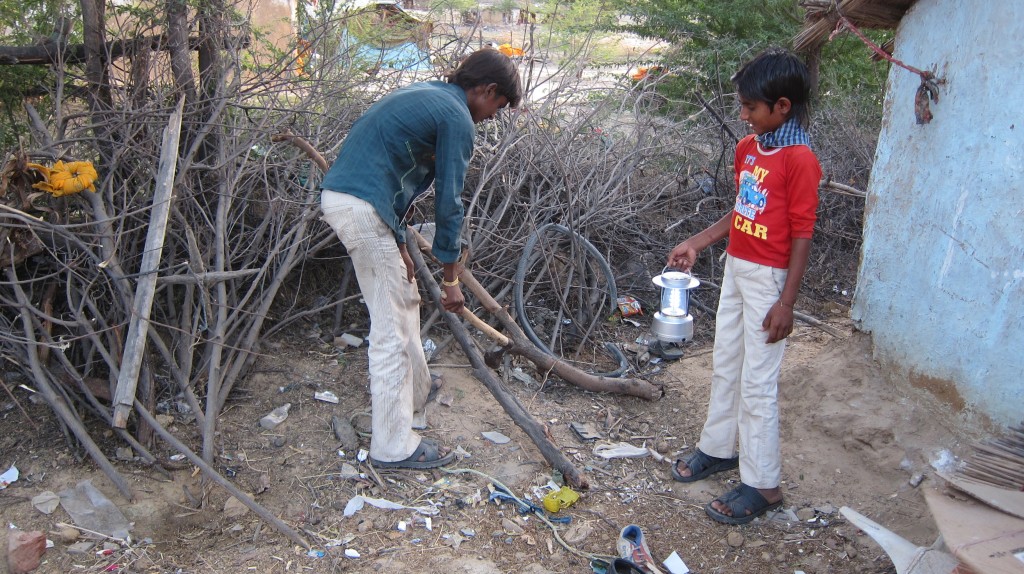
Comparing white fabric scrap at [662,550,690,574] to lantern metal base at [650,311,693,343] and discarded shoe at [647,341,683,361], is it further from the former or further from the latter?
lantern metal base at [650,311,693,343]

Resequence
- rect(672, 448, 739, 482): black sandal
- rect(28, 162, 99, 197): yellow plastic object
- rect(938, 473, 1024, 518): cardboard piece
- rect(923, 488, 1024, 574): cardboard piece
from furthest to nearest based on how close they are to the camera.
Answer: rect(672, 448, 739, 482): black sandal < rect(28, 162, 99, 197): yellow plastic object < rect(938, 473, 1024, 518): cardboard piece < rect(923, 488, 1024, 574): cardboard piece

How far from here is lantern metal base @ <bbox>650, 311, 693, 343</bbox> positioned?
15.7ft

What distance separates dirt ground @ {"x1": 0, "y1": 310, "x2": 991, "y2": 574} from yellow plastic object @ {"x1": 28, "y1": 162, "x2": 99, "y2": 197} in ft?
3.32

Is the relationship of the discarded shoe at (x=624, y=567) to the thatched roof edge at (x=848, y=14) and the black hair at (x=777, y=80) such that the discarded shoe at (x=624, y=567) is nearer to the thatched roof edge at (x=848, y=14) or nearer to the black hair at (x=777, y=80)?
the black hair at (x=777, y=80)

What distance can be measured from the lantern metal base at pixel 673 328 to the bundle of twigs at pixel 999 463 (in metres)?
2.19

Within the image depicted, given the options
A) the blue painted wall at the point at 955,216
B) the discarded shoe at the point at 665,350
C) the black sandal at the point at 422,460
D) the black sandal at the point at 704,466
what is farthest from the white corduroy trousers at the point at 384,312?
the blue painted wall at the point at 955,216

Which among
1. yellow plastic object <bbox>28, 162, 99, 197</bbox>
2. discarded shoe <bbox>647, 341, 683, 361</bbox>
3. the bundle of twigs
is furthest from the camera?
discarded shoe <bbox>647, 341, 683, 361</bbox>

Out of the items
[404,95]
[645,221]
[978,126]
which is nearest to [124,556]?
[404,95]

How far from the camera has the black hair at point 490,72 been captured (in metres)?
2.87

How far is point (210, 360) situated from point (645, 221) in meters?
3.58

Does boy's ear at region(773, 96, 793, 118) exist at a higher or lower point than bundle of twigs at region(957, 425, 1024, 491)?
higher

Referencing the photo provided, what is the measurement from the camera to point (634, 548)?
111 inches

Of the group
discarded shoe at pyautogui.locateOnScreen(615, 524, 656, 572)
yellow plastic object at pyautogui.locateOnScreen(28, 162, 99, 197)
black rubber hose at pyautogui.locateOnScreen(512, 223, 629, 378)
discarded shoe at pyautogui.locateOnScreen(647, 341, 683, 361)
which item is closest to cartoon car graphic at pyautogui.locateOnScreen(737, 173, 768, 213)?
discarded shoe at pyautogui.locateOnScreen(615, 524, 656, 572)

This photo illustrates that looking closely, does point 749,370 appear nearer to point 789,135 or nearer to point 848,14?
point 789,135
